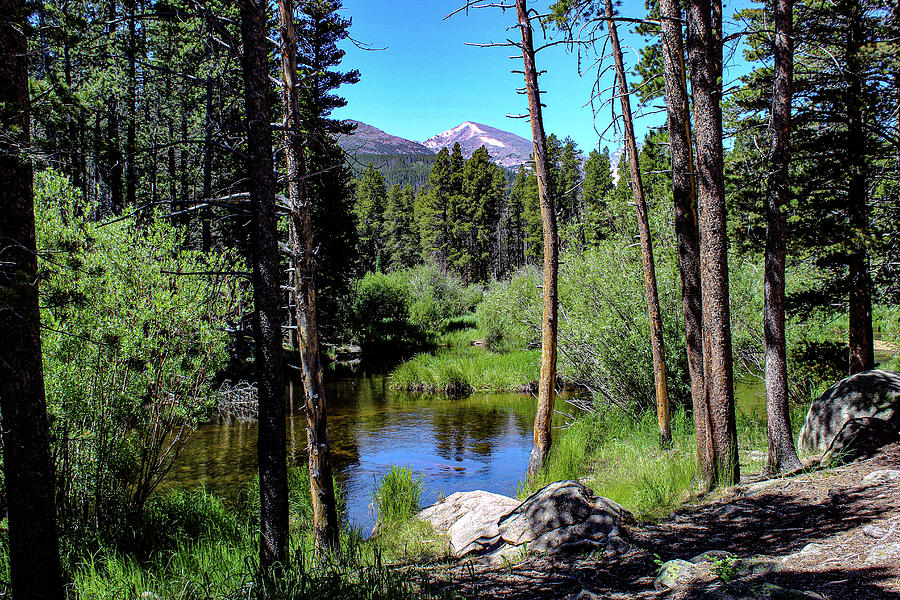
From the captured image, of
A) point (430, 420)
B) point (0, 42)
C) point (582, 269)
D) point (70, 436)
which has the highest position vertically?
point (0, 42)

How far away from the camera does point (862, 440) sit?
6.47m

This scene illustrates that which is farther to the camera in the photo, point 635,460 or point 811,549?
point 635,460

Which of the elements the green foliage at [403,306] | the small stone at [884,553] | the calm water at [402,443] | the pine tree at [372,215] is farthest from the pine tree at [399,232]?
the small stone at [884,553]

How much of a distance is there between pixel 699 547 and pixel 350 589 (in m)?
3.08

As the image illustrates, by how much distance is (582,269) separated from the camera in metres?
12.2

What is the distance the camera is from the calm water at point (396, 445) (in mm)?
10305

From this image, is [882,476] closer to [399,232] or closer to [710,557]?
[710,557]

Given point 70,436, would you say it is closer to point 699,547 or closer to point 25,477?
point 25,477

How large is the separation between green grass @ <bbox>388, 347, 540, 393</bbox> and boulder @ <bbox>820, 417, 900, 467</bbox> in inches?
525

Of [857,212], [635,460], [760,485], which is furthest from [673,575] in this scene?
[857,212]

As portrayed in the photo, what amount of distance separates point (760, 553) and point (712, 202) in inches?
141

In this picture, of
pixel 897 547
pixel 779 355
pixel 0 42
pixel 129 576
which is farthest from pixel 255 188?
pixel 779 355

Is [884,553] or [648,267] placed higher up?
[648,267]

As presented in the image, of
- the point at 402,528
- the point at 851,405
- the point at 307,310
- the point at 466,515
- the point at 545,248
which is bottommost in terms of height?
the point at 402,528
